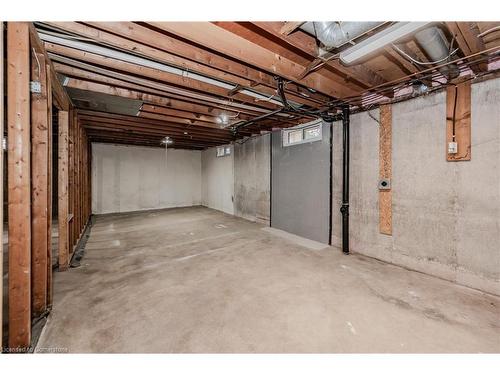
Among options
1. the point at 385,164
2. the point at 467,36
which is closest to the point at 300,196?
the point at 385,164

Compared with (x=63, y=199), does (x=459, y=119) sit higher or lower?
higher

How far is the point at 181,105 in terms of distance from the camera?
12.1 ft

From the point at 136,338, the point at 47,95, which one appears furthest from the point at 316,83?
the point at 136,338

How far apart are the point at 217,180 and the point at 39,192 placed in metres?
6.16

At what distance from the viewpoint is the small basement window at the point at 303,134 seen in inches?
171

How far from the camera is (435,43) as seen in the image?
6.19 ft

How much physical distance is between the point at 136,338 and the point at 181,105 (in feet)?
10.4

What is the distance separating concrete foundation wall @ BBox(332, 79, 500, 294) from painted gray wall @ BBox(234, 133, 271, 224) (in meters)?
2.41

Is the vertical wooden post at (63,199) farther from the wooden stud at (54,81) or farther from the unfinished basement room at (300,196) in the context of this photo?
the wooden stud at (54,81)

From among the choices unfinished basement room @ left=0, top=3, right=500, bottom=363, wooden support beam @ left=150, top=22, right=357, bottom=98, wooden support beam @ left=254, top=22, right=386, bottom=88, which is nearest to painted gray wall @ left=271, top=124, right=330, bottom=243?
unfinished basement room @ left=0, top=3, right=500, bottom=363

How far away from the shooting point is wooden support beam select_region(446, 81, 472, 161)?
98.0 inches

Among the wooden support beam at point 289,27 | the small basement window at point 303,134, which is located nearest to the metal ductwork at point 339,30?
the wooden support beam at point 289,27

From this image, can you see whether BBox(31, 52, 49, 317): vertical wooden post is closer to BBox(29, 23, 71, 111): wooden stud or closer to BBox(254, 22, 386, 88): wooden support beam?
BBox(29, 23, 71, 111): wooden stud

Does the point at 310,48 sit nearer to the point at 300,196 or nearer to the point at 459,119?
the point at 459,119
